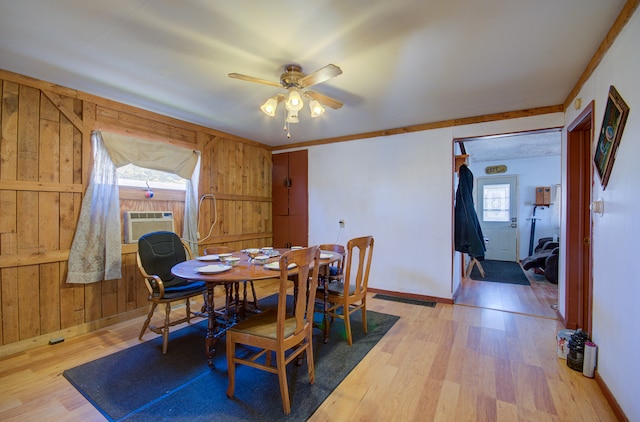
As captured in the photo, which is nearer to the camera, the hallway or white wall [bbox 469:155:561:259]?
the hallway

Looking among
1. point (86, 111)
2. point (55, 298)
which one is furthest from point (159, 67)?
point (55, 298)

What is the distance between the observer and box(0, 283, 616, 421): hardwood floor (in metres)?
1.71

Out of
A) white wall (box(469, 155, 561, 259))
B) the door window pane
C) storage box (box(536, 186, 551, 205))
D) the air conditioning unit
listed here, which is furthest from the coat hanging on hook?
storage box (box(536, 186, 551, 205))

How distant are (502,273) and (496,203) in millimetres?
2104

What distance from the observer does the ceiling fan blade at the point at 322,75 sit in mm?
1872

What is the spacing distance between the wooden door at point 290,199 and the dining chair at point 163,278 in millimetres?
2100

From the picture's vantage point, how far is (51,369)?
2197 mm

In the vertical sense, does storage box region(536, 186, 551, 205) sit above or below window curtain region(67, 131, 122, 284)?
above

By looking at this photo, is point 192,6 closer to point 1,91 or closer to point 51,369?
point 1,91

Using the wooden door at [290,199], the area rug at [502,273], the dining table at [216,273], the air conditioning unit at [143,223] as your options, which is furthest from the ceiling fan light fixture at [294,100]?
the area rug at [502,273]

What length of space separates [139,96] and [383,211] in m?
3.29

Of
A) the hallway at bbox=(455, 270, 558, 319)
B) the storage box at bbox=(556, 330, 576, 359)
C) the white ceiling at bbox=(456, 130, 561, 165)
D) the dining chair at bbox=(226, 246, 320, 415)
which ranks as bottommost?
the hallway at bbox=(455, 270, 558, 319)

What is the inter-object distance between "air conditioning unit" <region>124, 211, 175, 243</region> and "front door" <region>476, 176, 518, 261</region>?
6.54 meters

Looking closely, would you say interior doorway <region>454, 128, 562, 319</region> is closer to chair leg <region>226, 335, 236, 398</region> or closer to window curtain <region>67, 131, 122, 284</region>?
chair leg <region>226, 335, 236, 398</region>
